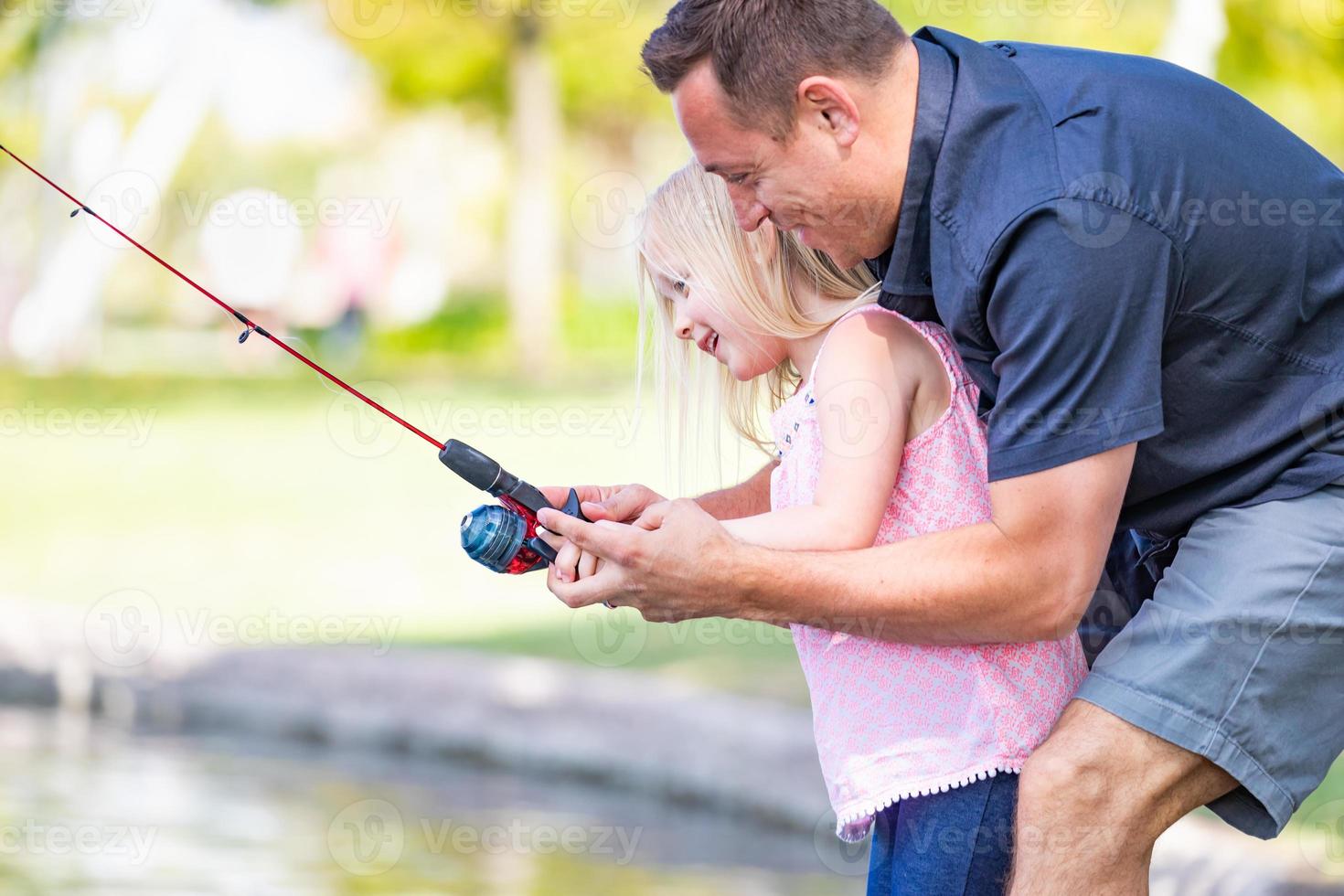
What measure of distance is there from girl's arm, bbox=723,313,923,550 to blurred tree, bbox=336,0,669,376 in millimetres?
13830

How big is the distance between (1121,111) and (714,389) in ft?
2.66

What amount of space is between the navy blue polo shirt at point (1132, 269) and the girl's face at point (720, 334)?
0.26 m

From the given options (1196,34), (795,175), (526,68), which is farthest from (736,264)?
(526,68)

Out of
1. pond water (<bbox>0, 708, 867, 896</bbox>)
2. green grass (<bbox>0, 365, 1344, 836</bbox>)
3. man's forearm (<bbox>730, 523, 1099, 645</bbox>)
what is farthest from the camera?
green grass (<bbox>0, 365, 1344, 836</bbox>)

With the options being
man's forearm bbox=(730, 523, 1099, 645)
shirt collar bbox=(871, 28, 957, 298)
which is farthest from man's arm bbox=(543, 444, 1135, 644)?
shirt collar bbox=(871, 28, 957, 298)

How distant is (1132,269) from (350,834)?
325 cm

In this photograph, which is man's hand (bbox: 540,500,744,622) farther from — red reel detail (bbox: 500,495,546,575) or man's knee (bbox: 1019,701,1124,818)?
man's knee (bbox: 1019,701,1124,818)

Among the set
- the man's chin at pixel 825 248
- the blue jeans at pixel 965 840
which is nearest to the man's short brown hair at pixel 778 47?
the man's chin at pixel 825 248

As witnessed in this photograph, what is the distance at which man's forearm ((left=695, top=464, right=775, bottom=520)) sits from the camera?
262 cm

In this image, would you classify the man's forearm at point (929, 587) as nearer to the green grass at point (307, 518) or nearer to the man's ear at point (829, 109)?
the man's ear at point (829, 109)

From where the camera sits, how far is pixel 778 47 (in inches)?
80.5

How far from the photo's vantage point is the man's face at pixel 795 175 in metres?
2.08

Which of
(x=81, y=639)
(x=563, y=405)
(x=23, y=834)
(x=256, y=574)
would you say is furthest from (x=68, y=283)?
(x=23, y=834)

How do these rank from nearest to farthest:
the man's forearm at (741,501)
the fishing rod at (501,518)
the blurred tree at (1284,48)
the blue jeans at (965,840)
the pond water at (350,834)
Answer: the blue jeans at (965,840) → the fishing rod at (501,518) → the man's forearm at (741,501) → the pond water at (350,834) → the blurred tree at (1284,48)
